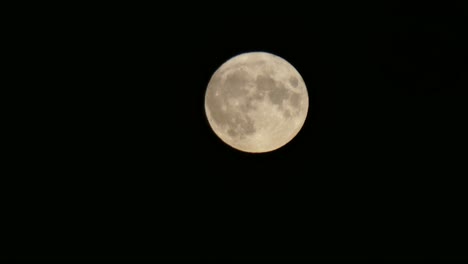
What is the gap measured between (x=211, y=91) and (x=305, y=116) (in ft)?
3.73

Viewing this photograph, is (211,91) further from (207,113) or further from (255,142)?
(255,142)

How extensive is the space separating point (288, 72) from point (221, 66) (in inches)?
30.3

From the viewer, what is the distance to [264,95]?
5199 mm

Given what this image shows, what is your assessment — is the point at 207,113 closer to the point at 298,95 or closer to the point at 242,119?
the point at 242,119

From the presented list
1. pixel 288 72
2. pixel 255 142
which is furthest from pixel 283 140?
pixel 288 72

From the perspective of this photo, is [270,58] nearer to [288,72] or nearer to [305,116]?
[288,72]

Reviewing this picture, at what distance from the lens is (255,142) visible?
5.38 m

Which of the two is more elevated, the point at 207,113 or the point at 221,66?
the point at 221,66

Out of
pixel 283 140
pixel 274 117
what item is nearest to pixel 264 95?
pixel 274 117

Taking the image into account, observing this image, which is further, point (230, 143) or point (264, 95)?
point (230, 143)

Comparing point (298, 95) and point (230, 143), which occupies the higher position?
point (298, 95)

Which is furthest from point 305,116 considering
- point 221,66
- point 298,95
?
point 221,66

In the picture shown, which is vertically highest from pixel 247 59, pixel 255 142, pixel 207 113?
pixel 247 59

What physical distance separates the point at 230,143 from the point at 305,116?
931 millimetres
